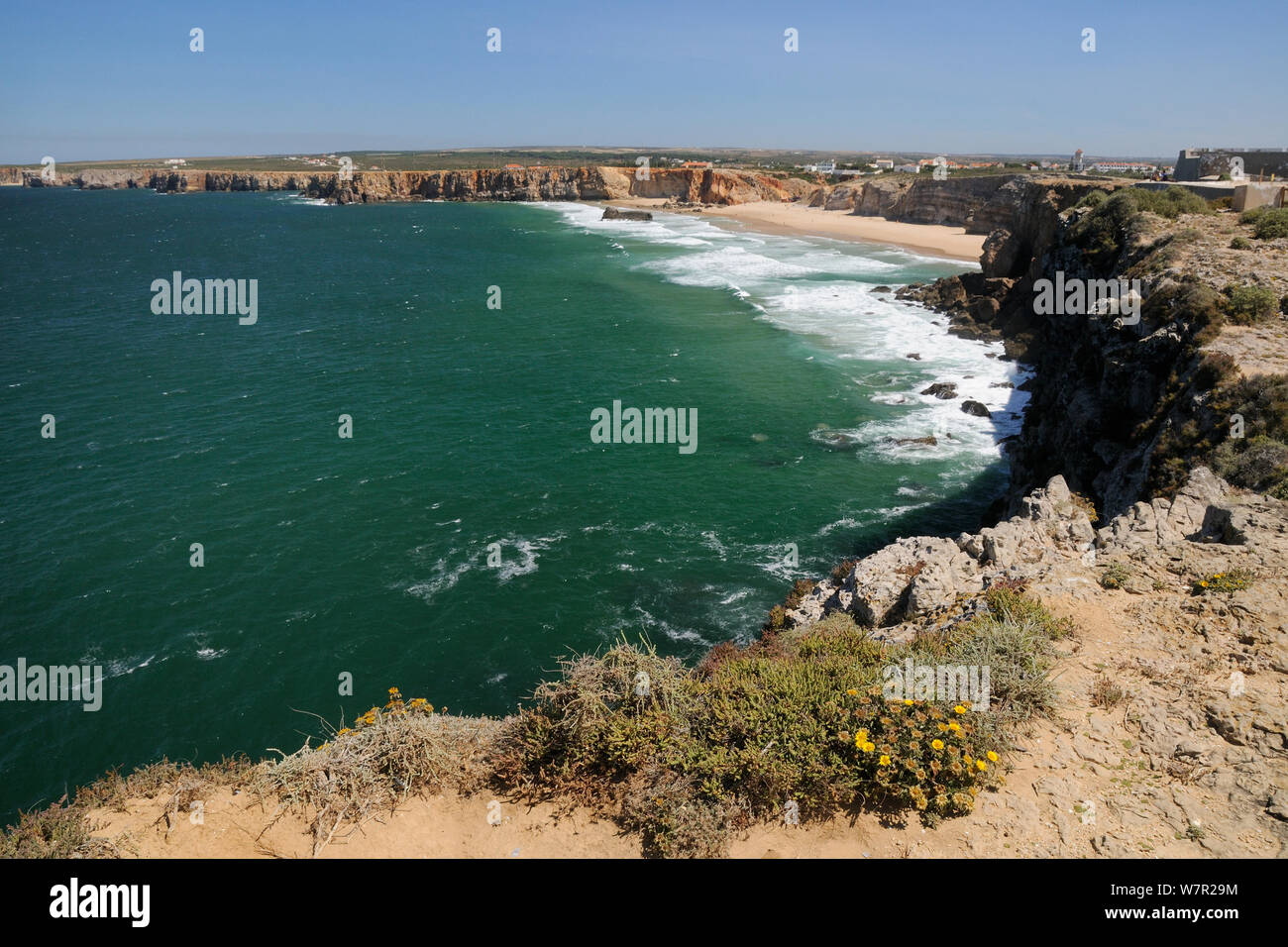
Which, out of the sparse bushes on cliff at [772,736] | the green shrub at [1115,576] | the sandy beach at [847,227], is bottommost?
the sparse bushes on cliff at [772,736]

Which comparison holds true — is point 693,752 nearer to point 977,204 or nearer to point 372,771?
point 372,771

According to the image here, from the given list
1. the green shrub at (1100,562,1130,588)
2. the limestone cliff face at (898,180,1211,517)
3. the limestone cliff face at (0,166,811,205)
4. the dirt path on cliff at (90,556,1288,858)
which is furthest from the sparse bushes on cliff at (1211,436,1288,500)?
the limestone cliff face at (0,166,811,205)

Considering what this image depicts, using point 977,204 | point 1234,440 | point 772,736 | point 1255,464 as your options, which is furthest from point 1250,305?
point 977,204

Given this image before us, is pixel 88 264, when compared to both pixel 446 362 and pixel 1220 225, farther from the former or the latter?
pixel 1220 225

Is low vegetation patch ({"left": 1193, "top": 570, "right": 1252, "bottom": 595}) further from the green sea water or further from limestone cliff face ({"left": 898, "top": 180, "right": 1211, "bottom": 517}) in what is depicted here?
the green sea water

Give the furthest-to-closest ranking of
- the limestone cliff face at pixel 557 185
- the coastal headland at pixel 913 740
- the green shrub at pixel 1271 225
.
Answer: the limestone cliff face at pixel 557 185 < the green shrub at pixel 1271 225 < the coastal headland at pixel 913 740

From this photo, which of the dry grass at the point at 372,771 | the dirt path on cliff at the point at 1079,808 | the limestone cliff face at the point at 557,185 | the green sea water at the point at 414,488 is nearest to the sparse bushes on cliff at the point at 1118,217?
the green sea water at the point at 414,488

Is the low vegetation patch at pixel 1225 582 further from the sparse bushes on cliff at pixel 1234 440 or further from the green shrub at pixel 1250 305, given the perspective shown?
the green shrub at pixel 1250 305
